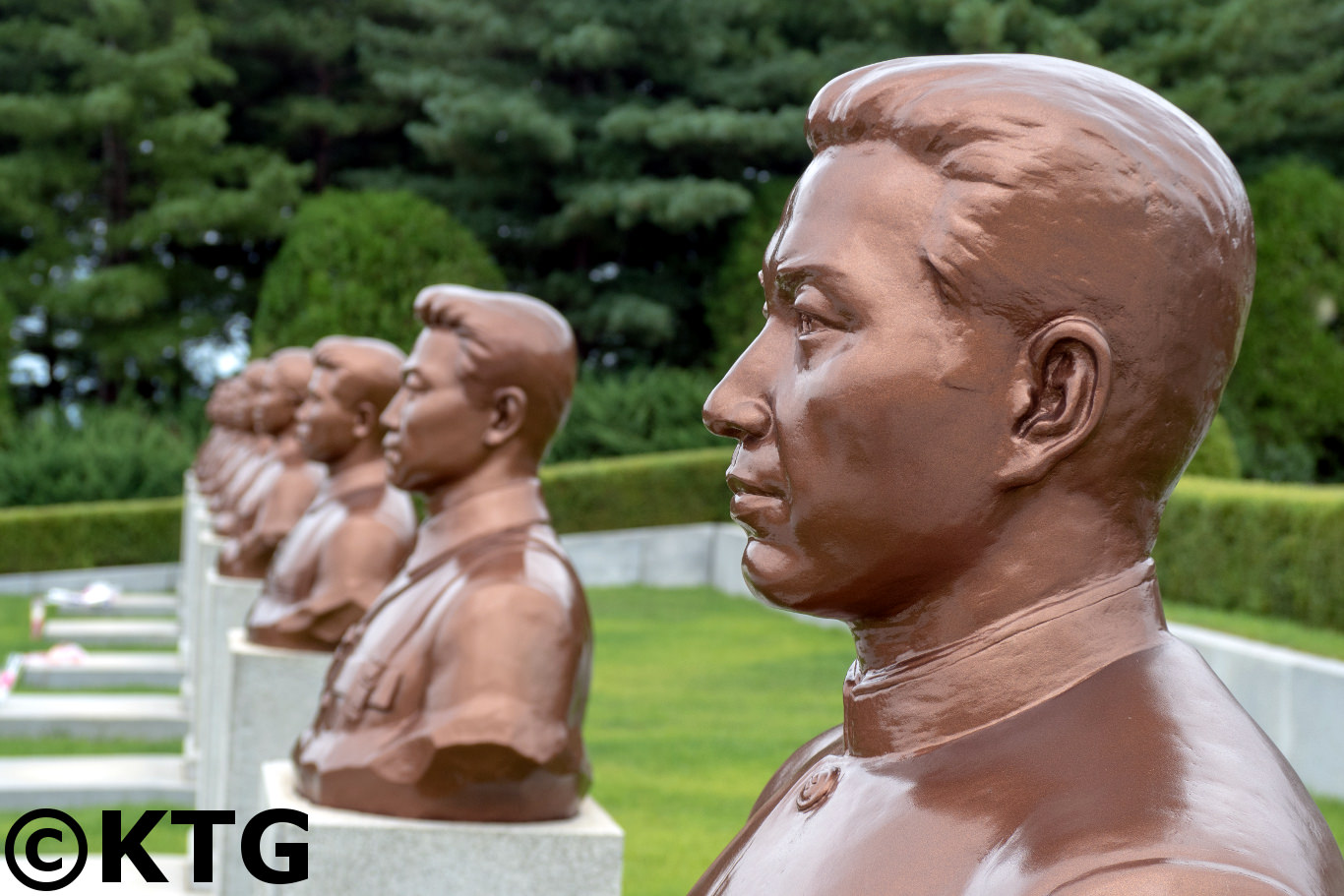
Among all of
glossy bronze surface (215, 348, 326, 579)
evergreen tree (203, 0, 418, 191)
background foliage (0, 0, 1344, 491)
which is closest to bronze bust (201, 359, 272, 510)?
glossy bronze surface (215, 348, 326, 579)

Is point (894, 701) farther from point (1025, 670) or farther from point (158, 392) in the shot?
point (158, 392)

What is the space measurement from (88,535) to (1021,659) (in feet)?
57.0

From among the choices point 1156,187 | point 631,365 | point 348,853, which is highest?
point 1156,187

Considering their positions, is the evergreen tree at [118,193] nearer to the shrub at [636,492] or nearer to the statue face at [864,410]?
the shrub at [636,492]

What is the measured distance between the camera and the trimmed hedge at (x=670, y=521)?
1009 cm

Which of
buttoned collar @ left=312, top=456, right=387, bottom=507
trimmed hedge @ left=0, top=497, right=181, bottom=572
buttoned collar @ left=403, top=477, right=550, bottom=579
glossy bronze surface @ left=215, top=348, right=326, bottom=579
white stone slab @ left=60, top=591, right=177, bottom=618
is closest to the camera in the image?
buttoned collar @ left=403, top=477, right=550, bottom=579

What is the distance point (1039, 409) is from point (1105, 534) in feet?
0.45

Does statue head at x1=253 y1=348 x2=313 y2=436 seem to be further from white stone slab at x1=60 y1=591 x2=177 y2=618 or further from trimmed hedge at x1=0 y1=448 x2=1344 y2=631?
white stone slab at x1=60 y1=591 x2=177 y2=618

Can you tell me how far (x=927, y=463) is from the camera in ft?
4.77

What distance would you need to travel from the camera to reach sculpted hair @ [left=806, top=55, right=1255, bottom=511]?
1404 mm

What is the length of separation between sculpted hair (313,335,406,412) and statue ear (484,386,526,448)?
87.5 inches

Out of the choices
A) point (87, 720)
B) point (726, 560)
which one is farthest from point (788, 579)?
point (726, 560)

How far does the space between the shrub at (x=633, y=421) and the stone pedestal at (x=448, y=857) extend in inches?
624

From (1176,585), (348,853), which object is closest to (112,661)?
(1176,585)
